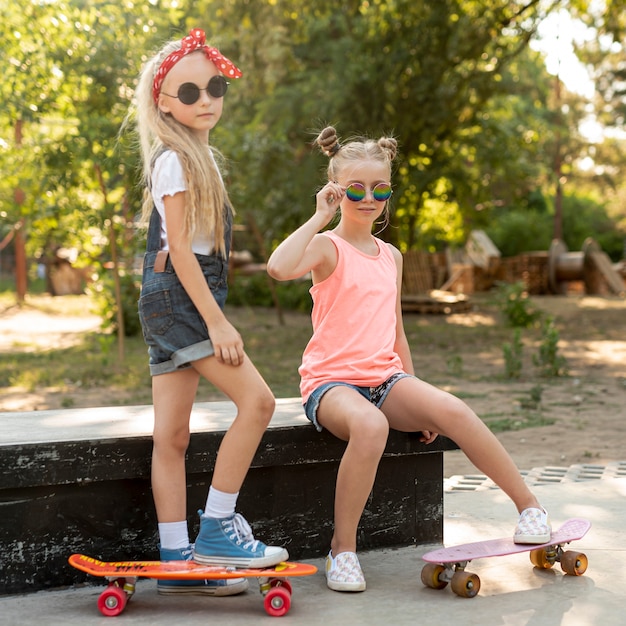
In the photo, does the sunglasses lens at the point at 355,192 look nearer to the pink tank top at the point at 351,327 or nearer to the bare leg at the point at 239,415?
the pink tank top at the point at 351,327

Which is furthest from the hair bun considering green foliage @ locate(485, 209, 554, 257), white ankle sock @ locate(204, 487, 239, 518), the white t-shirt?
green foliage @ locate(485, 209, 554, 257)

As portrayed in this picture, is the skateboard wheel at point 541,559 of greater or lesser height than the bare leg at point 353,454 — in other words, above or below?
below

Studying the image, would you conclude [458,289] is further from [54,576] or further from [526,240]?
[54,576]

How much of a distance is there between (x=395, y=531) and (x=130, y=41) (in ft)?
26.2

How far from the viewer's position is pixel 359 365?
342 centimetres

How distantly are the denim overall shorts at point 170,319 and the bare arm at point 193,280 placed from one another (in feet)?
0.18

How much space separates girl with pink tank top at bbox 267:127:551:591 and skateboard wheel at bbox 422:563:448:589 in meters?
0.22

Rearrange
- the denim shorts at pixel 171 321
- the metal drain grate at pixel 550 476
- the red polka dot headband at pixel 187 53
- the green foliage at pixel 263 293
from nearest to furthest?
1. the denim shorts at pixel 171 321
2. the red polka dot headband at pixel 187 53
3. the metal drain grate at pixel 550 476
4. the green foliage at pixel 263 293

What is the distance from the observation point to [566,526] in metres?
3.41

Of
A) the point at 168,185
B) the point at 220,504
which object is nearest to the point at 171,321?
the point at 168,185

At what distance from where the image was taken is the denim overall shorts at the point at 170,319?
2.99 m

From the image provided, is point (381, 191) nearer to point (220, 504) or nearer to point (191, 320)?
point (191, 320)

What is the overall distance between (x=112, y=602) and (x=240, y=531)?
440 millimetres

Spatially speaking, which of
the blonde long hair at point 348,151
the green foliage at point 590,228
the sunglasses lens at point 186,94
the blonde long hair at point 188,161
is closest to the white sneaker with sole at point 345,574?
the blonde long hair at point 188,161
